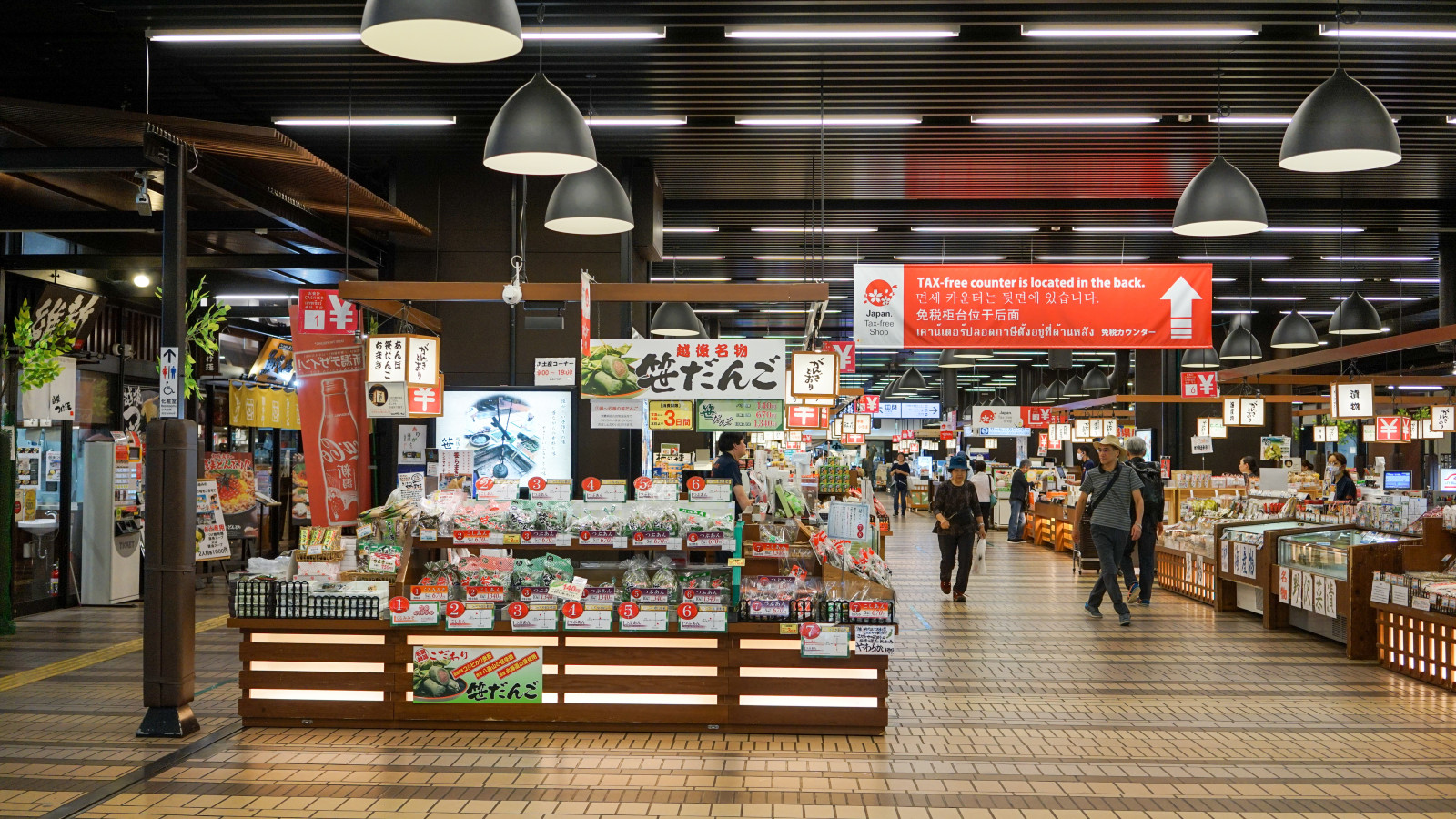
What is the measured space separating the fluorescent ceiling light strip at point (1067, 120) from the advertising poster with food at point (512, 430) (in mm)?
4633

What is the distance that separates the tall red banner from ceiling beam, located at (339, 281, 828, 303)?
2786 mm

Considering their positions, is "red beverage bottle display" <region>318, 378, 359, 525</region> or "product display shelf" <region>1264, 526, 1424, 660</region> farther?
"red beverage bottle display" <region>318, 378, 359, 525</region>

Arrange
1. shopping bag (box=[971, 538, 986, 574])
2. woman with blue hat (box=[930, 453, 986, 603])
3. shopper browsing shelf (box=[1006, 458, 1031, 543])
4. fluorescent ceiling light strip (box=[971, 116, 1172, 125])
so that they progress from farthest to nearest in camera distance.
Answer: shopper browsing shelf (box=[1006, 458, 1031, 543]), shopping bag (box=[971, 538, 986, 574]), woman with blue hat (box=[930, 453, 986, 603]), fluorescent ceiling light strip (box=[971, 116, 1172, 125])

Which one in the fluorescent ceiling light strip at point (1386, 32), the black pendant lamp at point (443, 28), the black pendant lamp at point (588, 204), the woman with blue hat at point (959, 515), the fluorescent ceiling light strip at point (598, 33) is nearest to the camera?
the black pendant lamp at point (443, 28)

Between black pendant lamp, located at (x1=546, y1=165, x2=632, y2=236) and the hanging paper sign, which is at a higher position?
black pendant lamp, located at (x1=546, y1=165, x2=632, y2=236)

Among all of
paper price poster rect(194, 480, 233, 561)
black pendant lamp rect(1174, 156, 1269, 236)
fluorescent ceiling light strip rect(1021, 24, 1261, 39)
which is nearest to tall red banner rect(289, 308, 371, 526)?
paper price poster rect(194, 480, 233, 561)

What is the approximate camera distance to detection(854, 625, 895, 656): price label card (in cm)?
549

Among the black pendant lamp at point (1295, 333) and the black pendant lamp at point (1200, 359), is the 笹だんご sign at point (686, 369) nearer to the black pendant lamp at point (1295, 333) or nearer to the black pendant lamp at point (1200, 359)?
the black pendant lamp at point (1295, 333)

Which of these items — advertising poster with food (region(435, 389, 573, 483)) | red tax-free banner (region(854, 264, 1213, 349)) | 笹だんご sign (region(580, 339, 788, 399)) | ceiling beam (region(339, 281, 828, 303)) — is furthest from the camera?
red tax-free banner (region(854, 264, 1213, 349))

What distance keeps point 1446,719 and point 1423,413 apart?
15151mm

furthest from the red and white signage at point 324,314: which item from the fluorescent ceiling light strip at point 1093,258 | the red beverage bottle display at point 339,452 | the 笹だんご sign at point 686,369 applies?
the fluorescent ceiling light strip at point 1093,258

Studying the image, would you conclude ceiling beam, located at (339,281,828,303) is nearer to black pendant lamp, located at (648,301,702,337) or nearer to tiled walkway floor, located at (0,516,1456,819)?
tiled walkway floor, located at (0,516,1456,819)

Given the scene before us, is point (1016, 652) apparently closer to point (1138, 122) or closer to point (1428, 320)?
point (1138, 122)

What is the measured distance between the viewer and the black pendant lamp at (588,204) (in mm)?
6121
